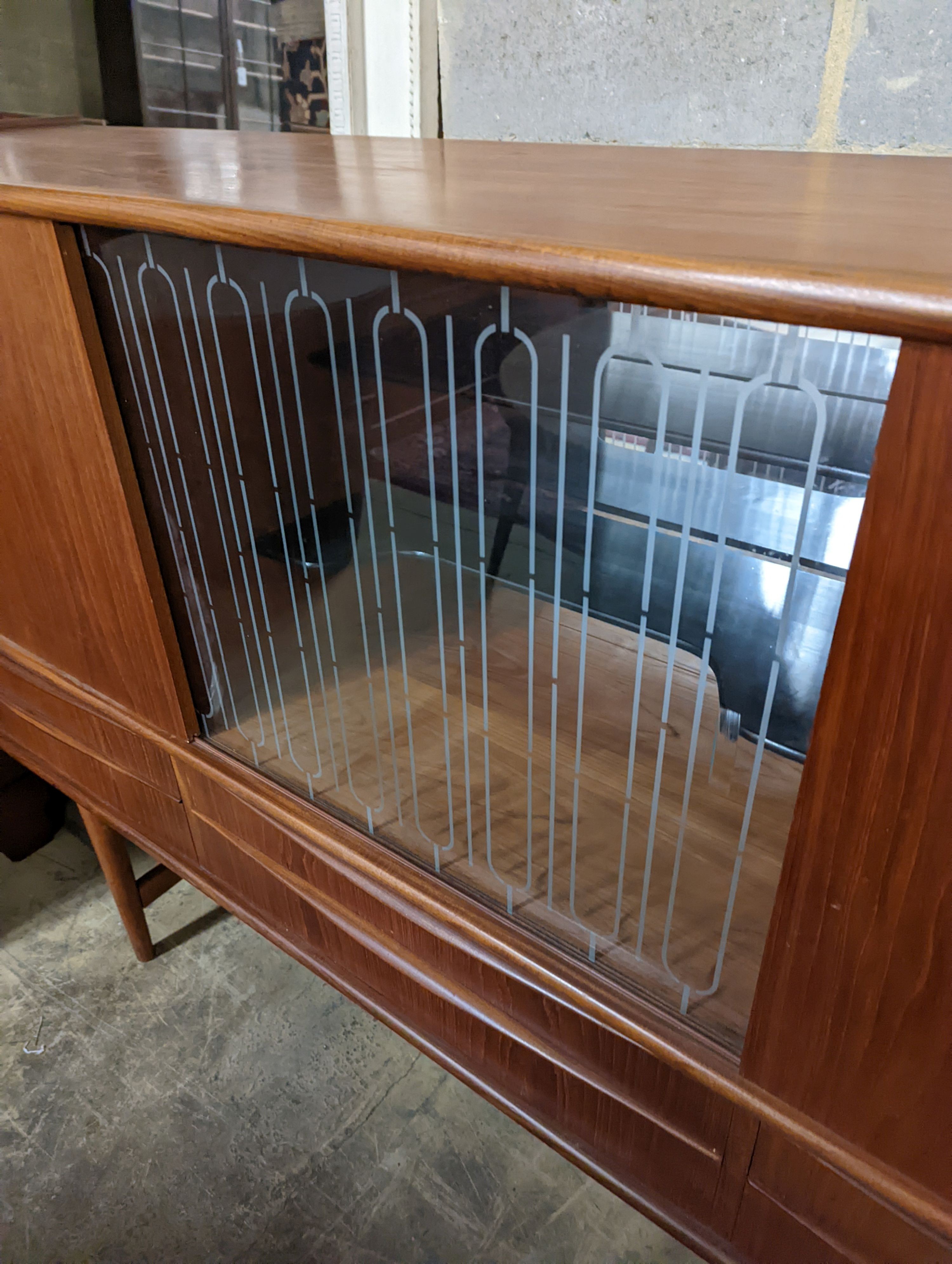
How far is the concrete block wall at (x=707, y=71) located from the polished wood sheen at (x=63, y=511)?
862mm

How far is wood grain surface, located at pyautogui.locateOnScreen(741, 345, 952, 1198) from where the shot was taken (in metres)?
0.30

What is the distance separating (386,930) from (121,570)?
0.38 metres

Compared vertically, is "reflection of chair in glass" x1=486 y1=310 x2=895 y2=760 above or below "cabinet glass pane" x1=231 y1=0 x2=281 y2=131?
below

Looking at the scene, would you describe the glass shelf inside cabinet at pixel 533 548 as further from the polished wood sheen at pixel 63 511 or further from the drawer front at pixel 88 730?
the drawer front at pixel 88 730

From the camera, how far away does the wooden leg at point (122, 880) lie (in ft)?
3.74

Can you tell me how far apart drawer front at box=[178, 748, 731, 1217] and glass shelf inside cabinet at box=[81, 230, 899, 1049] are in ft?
0.19

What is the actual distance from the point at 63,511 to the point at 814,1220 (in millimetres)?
769

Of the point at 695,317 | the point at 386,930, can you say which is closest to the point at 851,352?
the point at 695,317

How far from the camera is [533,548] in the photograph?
0.51 metres

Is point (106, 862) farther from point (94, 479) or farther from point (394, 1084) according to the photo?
point (94, 479)

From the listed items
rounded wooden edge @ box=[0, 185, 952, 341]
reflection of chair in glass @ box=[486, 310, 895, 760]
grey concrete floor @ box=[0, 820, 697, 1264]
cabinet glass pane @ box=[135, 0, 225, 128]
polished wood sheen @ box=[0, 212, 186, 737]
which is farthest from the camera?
cabinet glass pane @ box=[135, 0, 225, 128]

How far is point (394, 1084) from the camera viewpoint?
1159 millimetres

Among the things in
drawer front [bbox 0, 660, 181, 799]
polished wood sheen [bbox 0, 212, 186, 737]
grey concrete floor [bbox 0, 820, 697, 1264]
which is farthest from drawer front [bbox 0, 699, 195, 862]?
grey concrete floor [bbox 0, 820, 697, 1264]

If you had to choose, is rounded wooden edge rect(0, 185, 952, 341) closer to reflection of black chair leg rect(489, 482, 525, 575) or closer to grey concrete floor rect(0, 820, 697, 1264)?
reflection of black chair leg rect(489, 482, 525, 575)
